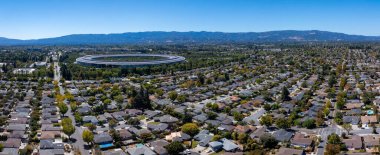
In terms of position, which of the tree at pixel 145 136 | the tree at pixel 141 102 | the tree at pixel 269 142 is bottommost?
the tree at pixel 145 136

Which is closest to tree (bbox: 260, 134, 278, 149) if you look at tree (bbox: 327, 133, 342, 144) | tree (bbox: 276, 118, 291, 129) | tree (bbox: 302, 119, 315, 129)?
tree (bbox: 327, 133, 342, 144)

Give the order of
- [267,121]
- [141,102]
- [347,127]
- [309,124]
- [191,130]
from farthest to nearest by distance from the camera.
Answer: [141,102], [267,121], [309,124], [347,127], [191,130]

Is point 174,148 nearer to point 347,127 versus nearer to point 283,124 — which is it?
point 283,124

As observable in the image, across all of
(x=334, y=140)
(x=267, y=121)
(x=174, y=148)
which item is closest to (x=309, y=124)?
(x=267, y=121)

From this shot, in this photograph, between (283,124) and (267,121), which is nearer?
(283,124)

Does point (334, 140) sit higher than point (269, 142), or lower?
higher

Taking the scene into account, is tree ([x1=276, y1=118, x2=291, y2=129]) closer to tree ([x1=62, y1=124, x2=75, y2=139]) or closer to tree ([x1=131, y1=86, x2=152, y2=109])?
tree ([x1=131, y1=86, x2=152, y2=109])

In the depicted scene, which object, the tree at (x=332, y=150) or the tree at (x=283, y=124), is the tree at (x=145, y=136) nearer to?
the tree at (x=283, y=124)

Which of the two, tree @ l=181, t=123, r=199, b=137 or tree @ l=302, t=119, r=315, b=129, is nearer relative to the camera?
tree @ l=181, t=123, r=199, b=137

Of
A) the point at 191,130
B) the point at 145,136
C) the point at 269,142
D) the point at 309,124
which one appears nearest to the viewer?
the point at 269,142

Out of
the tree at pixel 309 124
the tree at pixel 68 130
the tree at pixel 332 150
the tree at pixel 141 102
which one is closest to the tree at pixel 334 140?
the tree at pixel 332 150

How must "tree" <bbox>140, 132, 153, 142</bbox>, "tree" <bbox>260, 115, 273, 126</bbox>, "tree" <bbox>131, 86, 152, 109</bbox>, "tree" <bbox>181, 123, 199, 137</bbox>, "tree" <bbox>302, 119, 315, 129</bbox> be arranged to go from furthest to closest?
1. "tree" <bbox>131, 86, 152, 109</bbox>
2. "tree" <bbox>260, 115, 273, 126</bbox>
3. "tree" <bbox>302, 119, 315, 129</bbox>
4. "tree" <bbox>181, 123, 199, 137</bbox>
5. "tree" <bbox>140, 132, 153, 142</bbox>

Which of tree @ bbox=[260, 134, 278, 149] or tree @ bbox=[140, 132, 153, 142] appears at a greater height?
tree @ bbox=[260, 134, 278, 149]
